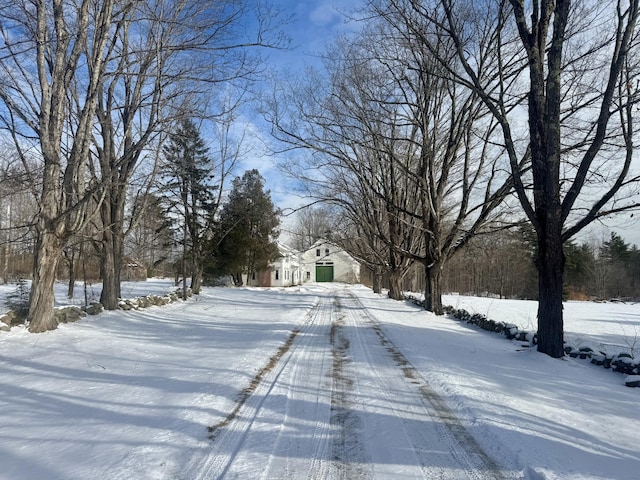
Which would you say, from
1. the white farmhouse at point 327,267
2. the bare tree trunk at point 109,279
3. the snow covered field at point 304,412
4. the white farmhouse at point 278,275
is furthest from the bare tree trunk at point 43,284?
the white farmhouse at point 327,267

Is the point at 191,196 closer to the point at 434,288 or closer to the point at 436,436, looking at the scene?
the point at 434,288

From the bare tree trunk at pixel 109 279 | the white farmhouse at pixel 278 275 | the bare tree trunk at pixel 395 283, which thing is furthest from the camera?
the white farmhouse at pixel 278 275

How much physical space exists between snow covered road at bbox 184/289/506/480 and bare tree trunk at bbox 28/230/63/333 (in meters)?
5.77

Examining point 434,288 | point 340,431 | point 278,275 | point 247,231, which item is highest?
point 247,231

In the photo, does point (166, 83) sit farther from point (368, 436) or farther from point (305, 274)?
point (305, 274)

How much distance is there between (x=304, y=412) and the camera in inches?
190

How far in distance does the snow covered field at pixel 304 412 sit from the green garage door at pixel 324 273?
2328 inches


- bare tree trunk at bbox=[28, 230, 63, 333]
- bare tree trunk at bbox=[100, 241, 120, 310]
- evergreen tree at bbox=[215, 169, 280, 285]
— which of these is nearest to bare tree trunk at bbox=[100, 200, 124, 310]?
bare tree trunk at bbox=[100, 241, 120, 310]

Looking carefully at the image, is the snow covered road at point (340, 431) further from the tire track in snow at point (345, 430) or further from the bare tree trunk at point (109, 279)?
the bare tree trunk at point (109, 279)

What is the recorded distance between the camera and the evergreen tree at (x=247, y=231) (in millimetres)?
37812

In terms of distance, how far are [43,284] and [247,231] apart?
29263mm

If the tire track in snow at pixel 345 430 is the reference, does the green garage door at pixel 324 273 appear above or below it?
above

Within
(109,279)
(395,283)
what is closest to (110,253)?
(109,279)

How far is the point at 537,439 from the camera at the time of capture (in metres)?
4.12
